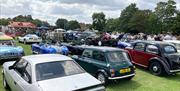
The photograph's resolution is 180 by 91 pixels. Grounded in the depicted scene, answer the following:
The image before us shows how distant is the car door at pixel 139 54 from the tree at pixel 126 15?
205 feet

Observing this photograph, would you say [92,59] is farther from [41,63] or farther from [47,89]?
[47,89]

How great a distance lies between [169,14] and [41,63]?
53.0 metres

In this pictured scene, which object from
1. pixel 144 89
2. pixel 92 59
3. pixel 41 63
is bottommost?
pixel 144 89

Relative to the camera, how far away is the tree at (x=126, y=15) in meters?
76.2

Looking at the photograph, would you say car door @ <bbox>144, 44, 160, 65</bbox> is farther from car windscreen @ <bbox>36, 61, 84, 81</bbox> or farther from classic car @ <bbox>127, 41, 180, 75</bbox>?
car windscreen @ <bbox>36, 61, 84, 81</bbox>

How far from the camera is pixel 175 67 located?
10.5 metres

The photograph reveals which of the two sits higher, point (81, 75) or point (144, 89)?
point (81, 75)

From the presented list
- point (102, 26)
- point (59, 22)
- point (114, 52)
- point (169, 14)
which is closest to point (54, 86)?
point (114, 52)

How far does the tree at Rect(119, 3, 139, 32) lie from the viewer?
76.2 metres

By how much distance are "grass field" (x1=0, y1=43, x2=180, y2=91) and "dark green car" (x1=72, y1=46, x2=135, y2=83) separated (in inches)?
15.7

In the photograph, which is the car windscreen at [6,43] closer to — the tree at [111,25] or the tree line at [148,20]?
the tree line at [148,20]

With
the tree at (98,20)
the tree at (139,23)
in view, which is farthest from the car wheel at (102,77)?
the tree at (98,20)

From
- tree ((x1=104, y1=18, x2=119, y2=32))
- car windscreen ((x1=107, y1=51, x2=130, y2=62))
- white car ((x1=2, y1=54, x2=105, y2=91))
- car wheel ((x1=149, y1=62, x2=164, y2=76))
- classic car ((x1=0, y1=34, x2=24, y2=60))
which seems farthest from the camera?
tree ((x1=104, y1=18, x2=119, y2=32))

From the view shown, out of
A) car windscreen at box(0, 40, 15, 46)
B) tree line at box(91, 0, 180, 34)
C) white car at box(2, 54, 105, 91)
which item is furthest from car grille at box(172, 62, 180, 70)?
tree line at box(91, 0, 180, 34)
